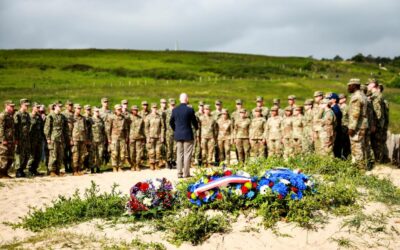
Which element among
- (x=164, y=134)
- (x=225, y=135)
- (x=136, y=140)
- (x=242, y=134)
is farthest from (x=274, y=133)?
(x=136, y=140)

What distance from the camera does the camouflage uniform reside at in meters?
16.4

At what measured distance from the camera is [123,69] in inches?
2437

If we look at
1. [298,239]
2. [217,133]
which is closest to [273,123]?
[217,133]

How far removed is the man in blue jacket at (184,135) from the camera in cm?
1255

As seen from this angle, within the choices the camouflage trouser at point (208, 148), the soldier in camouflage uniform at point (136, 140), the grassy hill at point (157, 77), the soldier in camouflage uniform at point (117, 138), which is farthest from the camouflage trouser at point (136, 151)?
the grassy hill at point (157, 77)

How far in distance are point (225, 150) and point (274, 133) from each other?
7.20 ft

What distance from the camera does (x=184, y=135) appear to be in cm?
1257

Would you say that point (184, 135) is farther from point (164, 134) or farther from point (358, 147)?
point (358, 147)

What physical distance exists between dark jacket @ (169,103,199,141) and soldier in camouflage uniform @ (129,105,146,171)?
3.77 meters

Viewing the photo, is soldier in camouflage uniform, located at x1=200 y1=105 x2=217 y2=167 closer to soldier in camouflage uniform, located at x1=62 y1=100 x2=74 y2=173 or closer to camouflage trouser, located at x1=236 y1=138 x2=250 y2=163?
camouflage trouser, located at x1=236 y1=138 x2=250 y2=163

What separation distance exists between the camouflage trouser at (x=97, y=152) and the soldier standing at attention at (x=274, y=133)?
19.5ft

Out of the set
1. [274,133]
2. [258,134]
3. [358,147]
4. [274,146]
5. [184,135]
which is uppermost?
[184,135]

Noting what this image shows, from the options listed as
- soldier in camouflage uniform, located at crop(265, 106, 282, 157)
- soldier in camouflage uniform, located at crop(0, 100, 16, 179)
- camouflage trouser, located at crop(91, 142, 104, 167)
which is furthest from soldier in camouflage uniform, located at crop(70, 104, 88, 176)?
soldier in camouflage uniform, located at crop(265, 106, 282, 157)

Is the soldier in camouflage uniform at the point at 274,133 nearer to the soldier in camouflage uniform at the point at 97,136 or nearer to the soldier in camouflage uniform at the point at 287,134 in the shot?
the soldier in camouflage uniform at the point at 287,134
